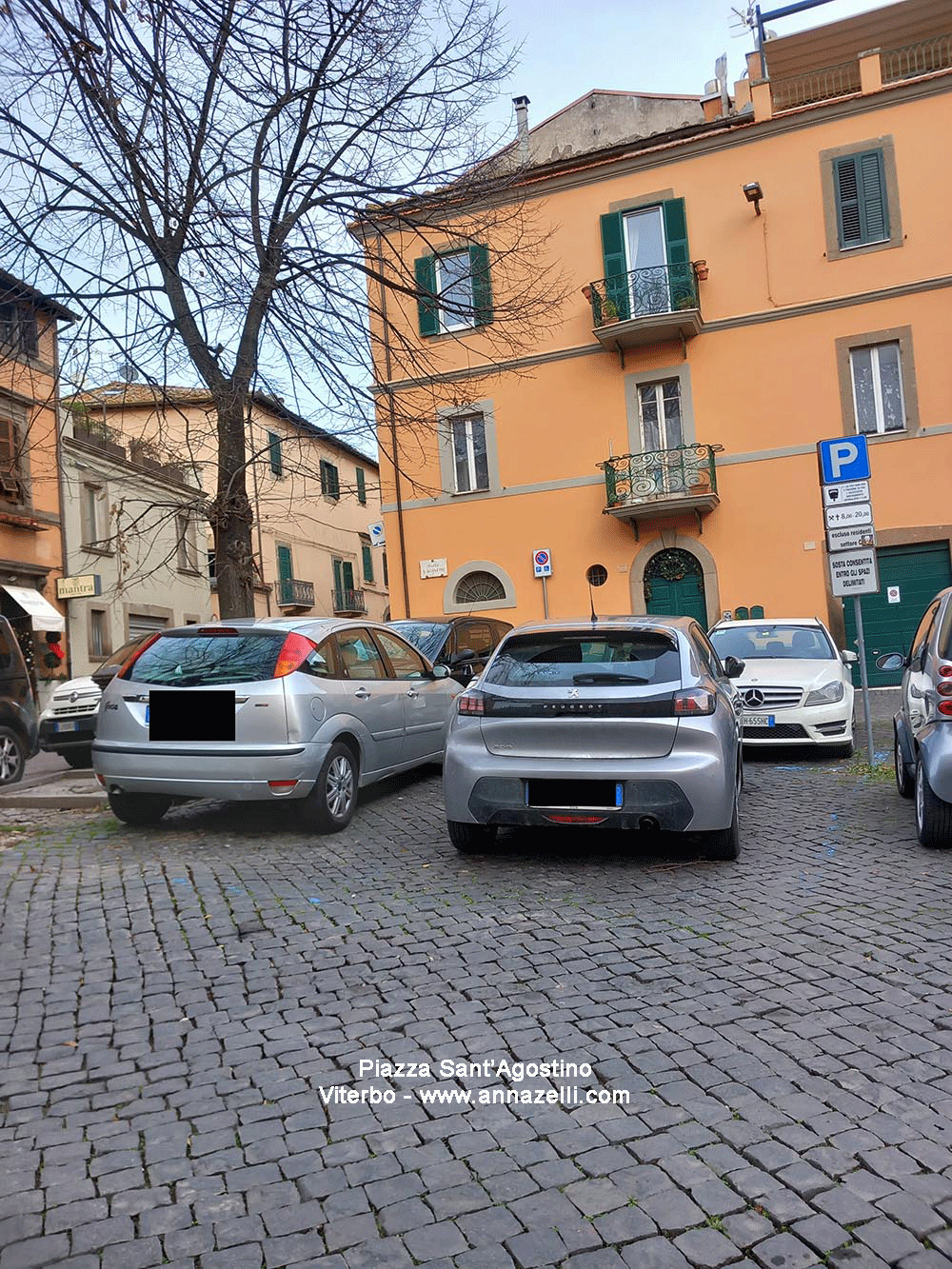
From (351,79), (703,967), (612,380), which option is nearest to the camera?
(703,967)

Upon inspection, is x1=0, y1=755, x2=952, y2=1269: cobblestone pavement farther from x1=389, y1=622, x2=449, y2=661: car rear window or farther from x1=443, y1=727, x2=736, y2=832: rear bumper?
x1=389, y1=622, x2=449, y2=661: car rear window

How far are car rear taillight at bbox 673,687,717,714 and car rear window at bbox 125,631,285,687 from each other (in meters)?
2.73

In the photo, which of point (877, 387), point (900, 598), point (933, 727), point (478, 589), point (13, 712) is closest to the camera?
point (933, 727)

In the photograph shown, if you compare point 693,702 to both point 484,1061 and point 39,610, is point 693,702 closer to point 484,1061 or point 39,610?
point 484,1061

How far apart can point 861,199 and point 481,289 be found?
12443mm

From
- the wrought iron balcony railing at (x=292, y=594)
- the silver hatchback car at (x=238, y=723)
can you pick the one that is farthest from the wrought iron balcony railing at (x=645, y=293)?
the wrought iron balcony railing at (x=292, y=594)

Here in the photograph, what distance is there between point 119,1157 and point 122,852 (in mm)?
4043

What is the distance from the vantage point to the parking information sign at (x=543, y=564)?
21.3 meters

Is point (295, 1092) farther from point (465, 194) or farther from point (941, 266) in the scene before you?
point (941, 266)

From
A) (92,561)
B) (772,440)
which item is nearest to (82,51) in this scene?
(772,440)

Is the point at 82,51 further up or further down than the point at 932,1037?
further up

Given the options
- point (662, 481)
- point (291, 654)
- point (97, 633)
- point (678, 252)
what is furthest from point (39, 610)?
point (291, 654)

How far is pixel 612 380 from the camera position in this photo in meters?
21.4

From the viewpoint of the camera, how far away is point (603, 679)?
572 cm
